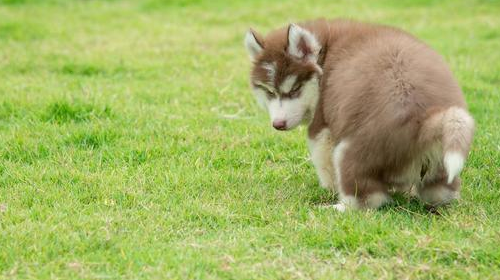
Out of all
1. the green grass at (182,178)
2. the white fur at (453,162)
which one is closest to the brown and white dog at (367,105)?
the white fur at (453,162)

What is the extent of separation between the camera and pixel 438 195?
538 centimetres

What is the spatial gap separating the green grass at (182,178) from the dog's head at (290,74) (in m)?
0.57

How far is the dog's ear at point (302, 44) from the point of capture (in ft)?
18.6

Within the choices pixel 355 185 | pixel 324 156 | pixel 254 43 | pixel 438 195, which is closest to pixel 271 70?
pixel 254 43

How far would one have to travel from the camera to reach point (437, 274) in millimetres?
4434

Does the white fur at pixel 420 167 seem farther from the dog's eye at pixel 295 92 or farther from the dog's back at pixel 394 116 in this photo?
the dog's eye at pixel 295 92

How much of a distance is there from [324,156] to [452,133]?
1236mm

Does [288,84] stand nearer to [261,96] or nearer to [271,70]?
[271,70]

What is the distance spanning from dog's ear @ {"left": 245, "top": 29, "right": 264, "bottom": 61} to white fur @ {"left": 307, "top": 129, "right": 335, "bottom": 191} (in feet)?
2.51

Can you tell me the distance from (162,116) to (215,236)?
9.53 ft

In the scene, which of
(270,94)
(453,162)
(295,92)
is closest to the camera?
(453,162)

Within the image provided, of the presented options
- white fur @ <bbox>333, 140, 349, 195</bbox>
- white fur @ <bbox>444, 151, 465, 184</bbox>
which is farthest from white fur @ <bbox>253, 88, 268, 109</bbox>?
white fur @ <bbox>444, 151, 465, 184</bbox>

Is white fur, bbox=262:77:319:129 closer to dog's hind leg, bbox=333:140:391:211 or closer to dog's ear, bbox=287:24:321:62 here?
dog's ear, bbox=287:24:321:62

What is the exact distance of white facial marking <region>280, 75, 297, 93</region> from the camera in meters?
5.76
